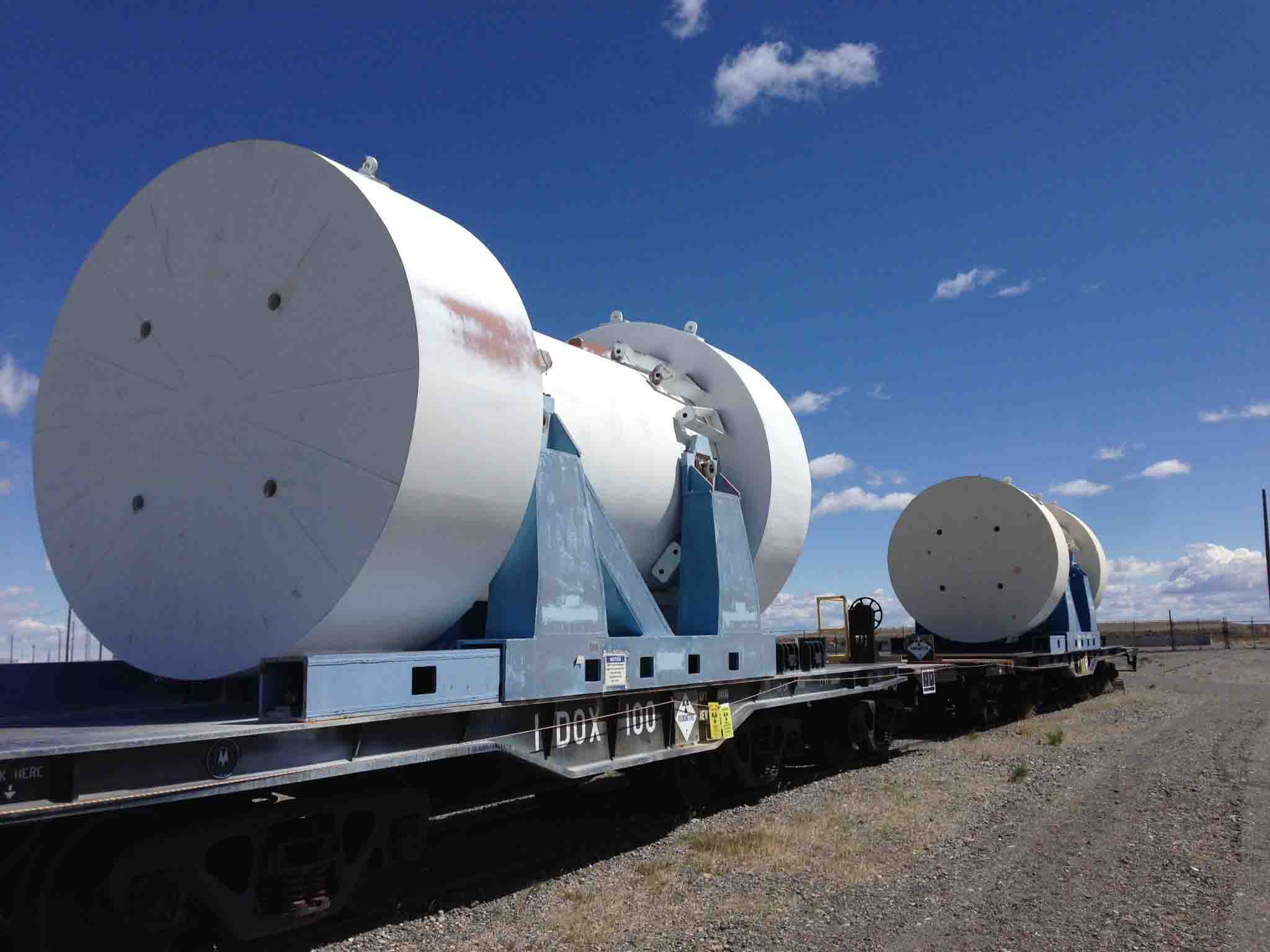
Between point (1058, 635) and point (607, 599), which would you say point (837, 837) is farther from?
point (1058, 635)

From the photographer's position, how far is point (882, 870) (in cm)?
699

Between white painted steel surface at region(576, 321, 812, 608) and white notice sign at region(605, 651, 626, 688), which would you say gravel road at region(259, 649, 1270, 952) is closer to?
white notice sign at region(605, 651, 626, 688)

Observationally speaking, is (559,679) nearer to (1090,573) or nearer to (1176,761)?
(1176,761)

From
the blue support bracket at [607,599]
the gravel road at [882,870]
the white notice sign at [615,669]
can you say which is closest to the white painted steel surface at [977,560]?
the gravel road at [882,870]

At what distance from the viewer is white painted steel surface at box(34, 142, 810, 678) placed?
205 inches

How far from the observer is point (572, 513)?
6668 mm

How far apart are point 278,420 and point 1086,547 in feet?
85.6

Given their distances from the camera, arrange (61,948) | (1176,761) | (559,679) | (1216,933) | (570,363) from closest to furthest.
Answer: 1. (61,948)
2. (1216,933)
3. (559,679)
4. (570,363)
5. (1176,761)

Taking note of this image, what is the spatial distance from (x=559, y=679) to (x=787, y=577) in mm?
4455

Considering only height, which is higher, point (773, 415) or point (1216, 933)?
point (773, 415)

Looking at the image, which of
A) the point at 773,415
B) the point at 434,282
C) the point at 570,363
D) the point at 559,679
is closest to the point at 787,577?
the point at 773,415

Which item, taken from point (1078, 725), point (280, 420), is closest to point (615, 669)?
point (280, 420)

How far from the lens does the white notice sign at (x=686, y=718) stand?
772 cm

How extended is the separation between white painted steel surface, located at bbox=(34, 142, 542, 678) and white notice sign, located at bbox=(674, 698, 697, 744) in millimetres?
2402
